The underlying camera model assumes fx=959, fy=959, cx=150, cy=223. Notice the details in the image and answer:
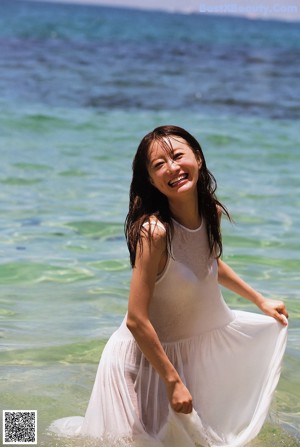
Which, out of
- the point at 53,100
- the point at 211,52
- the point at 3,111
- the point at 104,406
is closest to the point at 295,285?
the point at 104,406

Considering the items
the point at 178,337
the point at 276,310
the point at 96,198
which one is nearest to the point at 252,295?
the point at 276,310

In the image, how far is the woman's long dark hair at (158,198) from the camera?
2.86 metres

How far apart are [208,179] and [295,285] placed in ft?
6.99

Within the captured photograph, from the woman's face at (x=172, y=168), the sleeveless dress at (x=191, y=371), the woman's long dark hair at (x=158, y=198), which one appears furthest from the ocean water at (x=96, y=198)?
the woman's face at (x=172, y=168)

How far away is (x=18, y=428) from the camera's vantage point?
10.1ft

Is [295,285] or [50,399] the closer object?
[50,399]

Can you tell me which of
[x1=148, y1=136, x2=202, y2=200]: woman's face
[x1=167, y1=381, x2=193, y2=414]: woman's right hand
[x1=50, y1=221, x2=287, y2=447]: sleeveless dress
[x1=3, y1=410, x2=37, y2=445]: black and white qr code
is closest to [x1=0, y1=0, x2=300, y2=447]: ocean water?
[x1=3, y1=410, x2=37, y2=445]: black and white qr code

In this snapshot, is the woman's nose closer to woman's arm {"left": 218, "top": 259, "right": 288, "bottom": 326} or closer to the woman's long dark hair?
the woman's long dark hair

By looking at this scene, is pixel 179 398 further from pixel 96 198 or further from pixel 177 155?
pixel 96 198

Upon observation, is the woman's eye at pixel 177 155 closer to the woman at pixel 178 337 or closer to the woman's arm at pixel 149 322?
the woman at pixel 178 337

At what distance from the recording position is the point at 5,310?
4445mm

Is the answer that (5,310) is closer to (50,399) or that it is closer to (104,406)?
(50,399)

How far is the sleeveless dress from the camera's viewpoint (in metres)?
2.79

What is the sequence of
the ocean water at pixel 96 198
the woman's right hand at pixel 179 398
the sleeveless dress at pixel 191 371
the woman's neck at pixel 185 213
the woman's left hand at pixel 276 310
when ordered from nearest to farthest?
1. the woman's right hand at pixel 179 398
2. the sleeveless dress at pixel 191 371
3. the woman's neck at pixel 185 213
4. the woman's left hand at pixel 276 310
5. the ocean water at pixel 96 198
